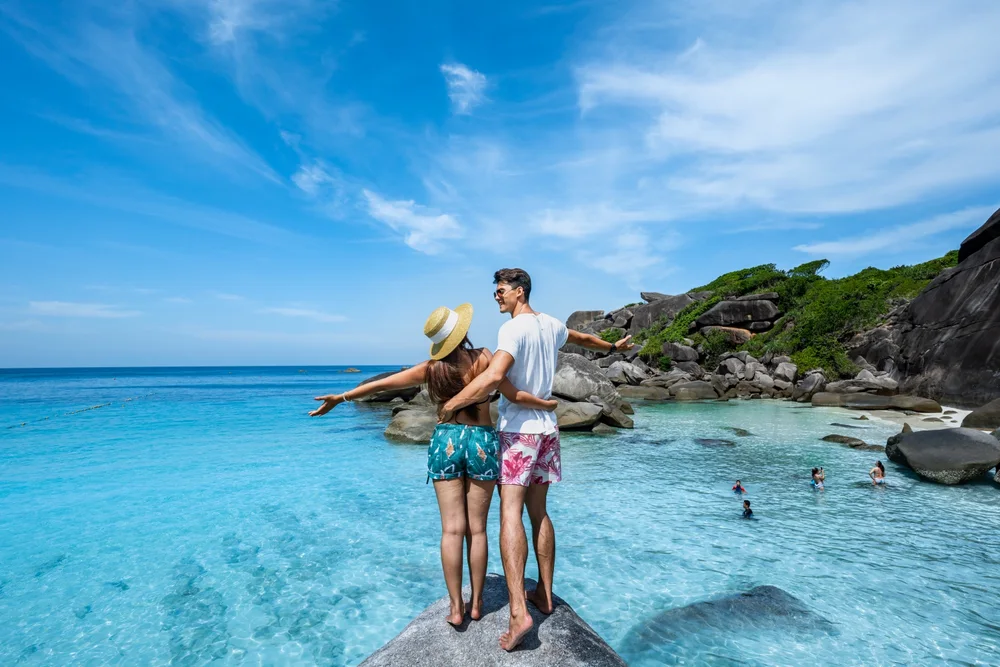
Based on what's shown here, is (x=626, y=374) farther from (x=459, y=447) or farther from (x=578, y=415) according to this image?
(x=459, y=447)

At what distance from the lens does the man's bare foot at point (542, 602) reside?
3.65m

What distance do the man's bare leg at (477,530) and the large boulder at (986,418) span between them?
1962 cm

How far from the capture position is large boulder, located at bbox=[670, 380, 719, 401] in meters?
31.1

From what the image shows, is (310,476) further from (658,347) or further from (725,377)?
(658,347)

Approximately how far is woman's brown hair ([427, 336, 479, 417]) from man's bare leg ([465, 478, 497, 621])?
2.04ft

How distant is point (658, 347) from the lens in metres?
45.4

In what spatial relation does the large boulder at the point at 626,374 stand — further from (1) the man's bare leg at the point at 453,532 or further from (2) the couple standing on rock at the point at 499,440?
(1) the man's bare leg at the point at 453,532

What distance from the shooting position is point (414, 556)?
296 inches

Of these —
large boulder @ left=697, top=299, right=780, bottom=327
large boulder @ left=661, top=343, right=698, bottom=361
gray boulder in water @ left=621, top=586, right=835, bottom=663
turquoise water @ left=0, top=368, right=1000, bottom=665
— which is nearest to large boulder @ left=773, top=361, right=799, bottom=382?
large boulder @ left=661, top=343, right=698, bottom=361

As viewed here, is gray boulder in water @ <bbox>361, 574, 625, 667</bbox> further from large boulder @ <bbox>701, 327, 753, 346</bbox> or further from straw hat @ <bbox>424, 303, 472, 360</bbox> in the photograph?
large boulder @ <bbox>701, 327, 753, 346</bbox>

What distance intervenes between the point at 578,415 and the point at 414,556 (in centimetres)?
1175

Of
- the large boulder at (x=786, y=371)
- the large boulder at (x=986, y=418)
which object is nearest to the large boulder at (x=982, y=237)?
the large boulder at (x=786, y=371)

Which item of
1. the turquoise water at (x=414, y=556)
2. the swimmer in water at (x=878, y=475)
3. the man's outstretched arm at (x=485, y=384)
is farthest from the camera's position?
the swimmer in water at (x=878, y=475)

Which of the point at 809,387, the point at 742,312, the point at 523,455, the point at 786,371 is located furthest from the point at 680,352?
the point at 523,455
